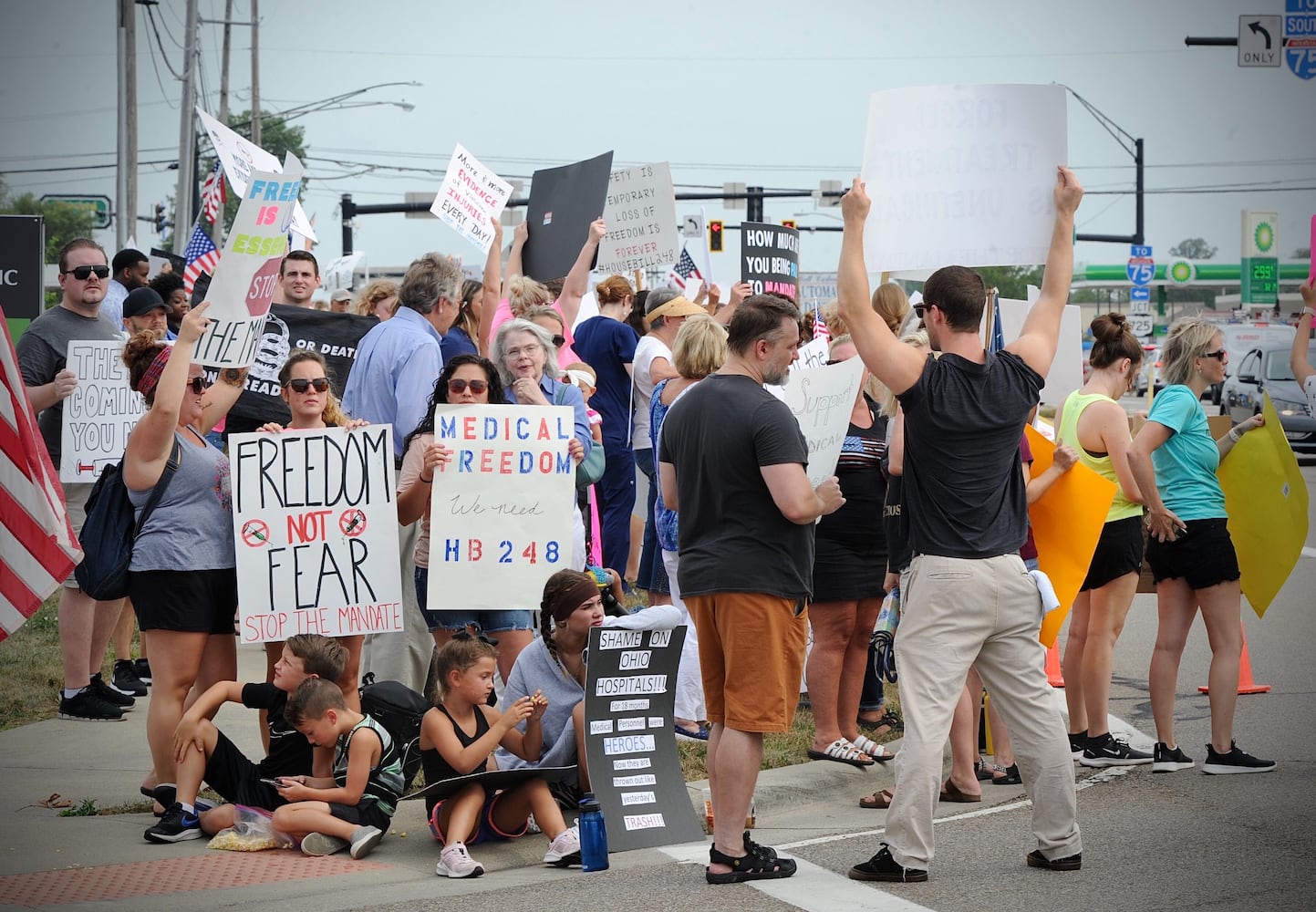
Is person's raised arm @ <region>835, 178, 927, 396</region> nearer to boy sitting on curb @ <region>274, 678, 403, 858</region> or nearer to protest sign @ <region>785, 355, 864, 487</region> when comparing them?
protest sign @ <region>785, 355, 864, 487</region>

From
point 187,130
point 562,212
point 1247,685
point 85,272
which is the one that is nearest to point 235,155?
point 85,272

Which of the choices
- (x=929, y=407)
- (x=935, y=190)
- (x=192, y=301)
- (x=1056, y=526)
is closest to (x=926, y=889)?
(x=929, y=407)

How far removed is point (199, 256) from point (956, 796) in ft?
34.2

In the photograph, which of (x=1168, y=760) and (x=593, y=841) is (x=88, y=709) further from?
(x=1168, y=760)

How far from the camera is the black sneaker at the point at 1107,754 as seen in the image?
25.2 ft

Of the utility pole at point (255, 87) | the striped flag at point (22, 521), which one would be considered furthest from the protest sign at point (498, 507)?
the utility pole at point (255, 87)

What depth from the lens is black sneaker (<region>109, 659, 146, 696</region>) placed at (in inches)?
360

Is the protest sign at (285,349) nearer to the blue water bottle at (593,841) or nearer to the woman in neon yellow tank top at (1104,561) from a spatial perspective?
the blue water bottle at (593,841)

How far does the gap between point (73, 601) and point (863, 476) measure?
443 cm

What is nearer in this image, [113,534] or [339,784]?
[339,784]

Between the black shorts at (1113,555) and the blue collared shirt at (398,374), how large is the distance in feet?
11.9

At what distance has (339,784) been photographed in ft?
20.5

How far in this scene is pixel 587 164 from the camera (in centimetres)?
977

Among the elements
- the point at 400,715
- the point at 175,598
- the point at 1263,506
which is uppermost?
the point at 1263,506
